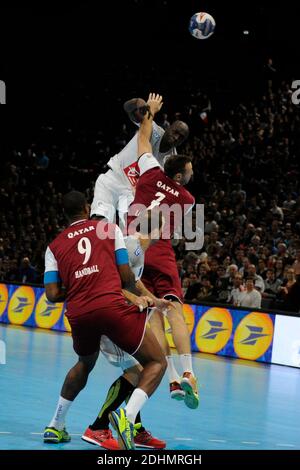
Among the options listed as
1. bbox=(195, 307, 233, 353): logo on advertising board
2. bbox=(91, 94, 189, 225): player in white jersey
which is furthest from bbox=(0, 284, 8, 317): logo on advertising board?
bbox=(91, 94, 189, 225): player in white jersey

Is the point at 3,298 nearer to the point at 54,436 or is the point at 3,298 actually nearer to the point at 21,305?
the point at 21,305

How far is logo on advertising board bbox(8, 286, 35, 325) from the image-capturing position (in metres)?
18.5

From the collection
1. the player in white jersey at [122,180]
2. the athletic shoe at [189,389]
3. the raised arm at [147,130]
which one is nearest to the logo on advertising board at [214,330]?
the player in white jersey at [122,180]

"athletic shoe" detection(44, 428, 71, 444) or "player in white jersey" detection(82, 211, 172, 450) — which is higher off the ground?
"player in white jersey" detection(82, 211, 172, 450)

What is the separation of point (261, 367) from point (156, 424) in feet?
20.1

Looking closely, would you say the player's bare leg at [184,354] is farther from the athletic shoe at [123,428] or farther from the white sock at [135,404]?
the athletic shoe at [123,428]

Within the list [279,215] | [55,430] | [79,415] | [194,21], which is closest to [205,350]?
[279,215]

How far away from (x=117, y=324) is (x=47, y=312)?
1188 centimetres

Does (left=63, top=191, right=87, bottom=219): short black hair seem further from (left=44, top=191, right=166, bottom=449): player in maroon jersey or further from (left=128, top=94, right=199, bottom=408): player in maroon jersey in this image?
(left=128, top=94, right=199, bottom=408): player in maroon jersey

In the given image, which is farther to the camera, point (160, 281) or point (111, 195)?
point (111, 195)

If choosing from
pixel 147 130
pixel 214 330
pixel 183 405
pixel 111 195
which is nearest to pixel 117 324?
pixel 147 130

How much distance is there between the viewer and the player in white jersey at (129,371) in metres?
7.06

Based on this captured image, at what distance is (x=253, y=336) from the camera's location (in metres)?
15.1

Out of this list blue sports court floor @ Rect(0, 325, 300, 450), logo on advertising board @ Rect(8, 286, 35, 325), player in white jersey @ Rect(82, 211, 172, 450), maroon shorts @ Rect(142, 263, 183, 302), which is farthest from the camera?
logo on advertising board @ Rect(8, 286, 35, 325)
